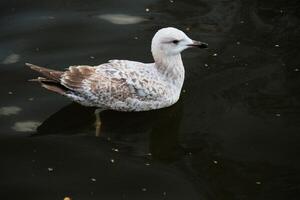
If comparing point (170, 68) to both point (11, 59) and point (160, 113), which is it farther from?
point (11, 59)

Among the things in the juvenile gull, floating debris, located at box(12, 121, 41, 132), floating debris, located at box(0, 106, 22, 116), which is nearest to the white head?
the juvenile gull

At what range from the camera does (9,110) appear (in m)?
6.10

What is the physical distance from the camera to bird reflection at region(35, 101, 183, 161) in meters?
5.78

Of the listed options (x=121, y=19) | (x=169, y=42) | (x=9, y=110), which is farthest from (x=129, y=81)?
(x=121, y=19)

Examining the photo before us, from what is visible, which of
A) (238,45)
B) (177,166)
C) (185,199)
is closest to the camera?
(185,199)

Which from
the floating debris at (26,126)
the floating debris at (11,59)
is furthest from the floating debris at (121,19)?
the floating debris at (26,126)

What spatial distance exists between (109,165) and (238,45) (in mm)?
2522

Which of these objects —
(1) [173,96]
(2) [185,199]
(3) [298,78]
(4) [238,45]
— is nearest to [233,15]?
(4) [238,45]

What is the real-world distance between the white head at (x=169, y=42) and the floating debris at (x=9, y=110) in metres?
1.52

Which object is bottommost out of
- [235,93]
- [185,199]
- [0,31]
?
[185,199]

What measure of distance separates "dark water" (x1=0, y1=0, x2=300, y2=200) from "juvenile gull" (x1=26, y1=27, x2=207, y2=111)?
20 centimetres

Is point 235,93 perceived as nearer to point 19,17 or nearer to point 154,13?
point 154,13

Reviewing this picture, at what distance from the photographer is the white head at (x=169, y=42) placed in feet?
19.8

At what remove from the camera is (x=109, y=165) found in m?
5.51
